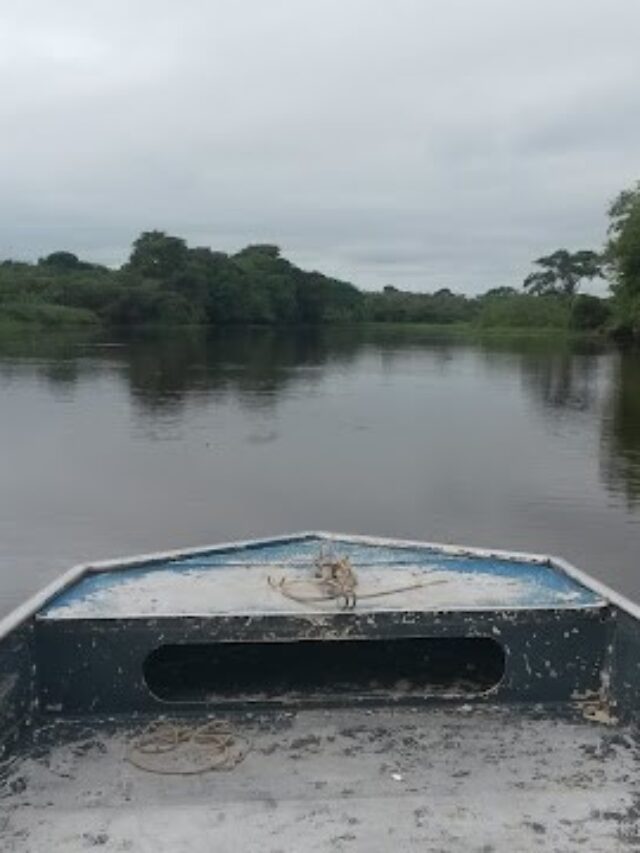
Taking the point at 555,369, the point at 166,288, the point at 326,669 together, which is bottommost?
the point at 555,369

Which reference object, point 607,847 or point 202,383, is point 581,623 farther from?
point 202,383

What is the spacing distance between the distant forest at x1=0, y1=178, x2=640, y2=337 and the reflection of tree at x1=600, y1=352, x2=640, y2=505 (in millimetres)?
28494

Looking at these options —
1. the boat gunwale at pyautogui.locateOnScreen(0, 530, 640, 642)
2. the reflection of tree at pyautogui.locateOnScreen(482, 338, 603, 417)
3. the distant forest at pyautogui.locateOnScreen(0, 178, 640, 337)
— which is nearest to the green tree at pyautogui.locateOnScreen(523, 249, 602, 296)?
the distant forest at pyautogui.locateOnScreen(0, 178, 640, 337)

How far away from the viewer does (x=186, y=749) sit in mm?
4887

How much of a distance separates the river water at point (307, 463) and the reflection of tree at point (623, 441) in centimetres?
5

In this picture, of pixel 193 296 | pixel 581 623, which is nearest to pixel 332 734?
pixel 581 623

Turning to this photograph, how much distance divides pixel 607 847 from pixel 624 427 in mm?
19195

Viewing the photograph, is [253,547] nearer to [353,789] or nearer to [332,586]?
[332,586]

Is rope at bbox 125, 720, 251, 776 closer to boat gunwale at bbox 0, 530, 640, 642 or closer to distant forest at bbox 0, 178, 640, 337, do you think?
boat gunwale at bbox 0, 530, 640, 642

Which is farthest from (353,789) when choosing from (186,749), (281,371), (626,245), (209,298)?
(209,298)

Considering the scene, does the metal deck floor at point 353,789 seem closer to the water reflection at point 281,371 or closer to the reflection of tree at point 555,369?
the water reflection at point 281,371

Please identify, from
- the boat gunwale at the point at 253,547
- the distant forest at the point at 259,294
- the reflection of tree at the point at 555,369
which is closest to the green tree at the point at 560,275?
the distant forest at the point at 259,294

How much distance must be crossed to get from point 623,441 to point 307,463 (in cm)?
684

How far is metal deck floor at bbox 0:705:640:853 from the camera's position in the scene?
417cm
